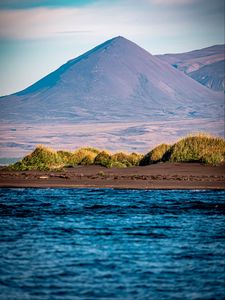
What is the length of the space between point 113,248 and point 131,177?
18.9 metres

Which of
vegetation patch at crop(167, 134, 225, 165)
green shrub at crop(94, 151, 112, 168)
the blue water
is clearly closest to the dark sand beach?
vegetation patch at crop(167, 134, 225, 165)

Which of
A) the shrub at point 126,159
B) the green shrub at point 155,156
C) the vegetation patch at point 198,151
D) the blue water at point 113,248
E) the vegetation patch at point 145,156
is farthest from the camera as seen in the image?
the shrub at point 126,159

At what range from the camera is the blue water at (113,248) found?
15.1m

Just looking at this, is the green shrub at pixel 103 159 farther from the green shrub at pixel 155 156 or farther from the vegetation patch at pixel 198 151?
the vegetation patch at pixel 198 151

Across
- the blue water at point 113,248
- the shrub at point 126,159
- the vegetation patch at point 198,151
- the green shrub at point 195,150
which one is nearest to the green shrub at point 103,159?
the shrub at point 126,159

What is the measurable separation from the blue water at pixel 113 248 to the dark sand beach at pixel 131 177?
15.1 feet

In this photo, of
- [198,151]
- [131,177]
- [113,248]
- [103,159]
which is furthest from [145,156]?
[113,248]

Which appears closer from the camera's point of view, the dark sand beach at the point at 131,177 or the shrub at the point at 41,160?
the dark sand beach at the point at 131,177

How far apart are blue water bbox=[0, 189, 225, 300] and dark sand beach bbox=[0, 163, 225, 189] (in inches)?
182

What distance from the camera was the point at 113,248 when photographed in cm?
1908

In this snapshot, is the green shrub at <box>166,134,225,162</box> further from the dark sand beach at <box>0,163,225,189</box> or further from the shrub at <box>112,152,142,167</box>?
the shrub at <box>112,152,142,167</box>

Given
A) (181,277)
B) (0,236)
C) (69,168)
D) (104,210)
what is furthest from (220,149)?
(181,277)

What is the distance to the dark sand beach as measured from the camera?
116 feet

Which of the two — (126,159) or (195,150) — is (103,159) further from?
(195,150)
